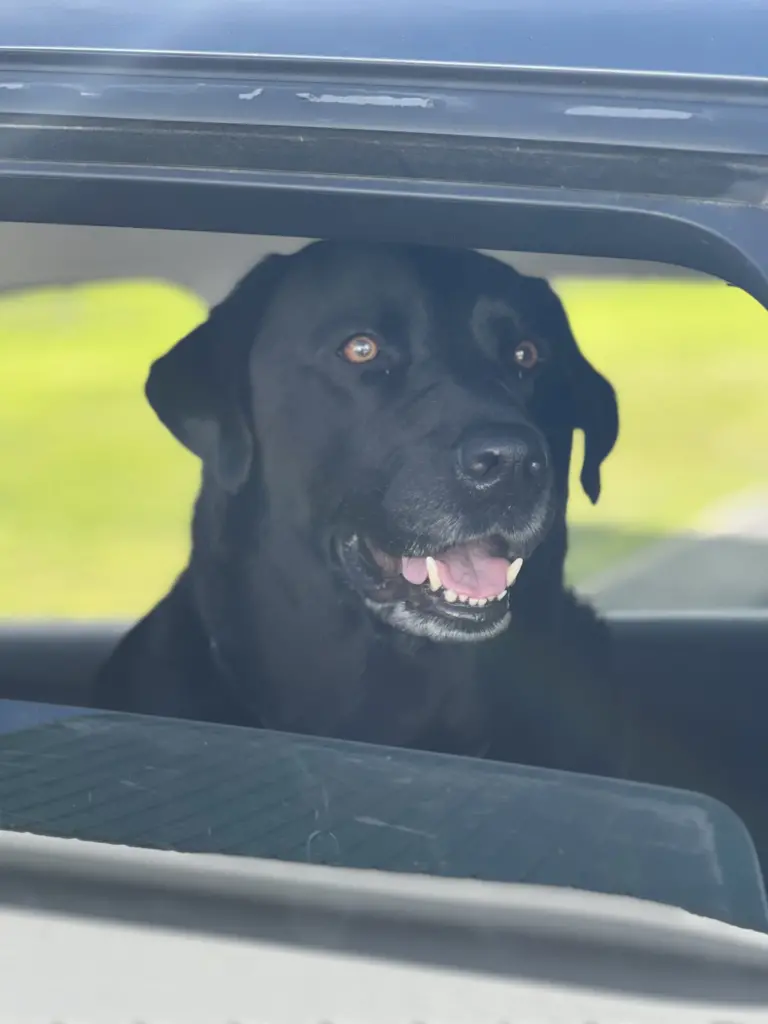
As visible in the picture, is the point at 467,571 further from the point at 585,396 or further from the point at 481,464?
the point at 585,396

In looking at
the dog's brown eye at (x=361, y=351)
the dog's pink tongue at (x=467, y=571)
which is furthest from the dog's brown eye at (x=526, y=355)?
the dog's pink tongue at (x=467, y=571)

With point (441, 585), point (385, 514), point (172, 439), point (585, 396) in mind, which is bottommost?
point (441, 585)

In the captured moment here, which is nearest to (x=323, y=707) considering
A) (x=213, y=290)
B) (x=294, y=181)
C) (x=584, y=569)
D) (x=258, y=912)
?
(x=584, y=569)

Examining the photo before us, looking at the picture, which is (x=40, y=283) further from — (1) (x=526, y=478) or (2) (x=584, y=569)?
(2) (x=584, y=569)

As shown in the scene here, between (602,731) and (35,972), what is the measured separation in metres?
1.21

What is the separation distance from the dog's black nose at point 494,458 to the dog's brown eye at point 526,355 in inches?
10.9

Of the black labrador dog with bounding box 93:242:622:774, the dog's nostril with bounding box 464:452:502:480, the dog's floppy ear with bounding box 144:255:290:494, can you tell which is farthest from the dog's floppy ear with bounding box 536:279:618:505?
the dog's floppy ear with bounding box 144:255:290:494

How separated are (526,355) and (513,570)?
379mm

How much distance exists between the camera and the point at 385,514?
203 cm

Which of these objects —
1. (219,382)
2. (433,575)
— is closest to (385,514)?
(433,575)

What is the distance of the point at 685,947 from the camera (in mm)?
1168

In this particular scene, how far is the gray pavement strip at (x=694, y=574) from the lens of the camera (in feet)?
7.77

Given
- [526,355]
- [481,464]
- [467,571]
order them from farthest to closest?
[526,355]
[467,571]
[481,464]

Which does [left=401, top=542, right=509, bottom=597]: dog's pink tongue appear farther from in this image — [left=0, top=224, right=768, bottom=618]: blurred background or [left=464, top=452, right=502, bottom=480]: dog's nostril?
[left=0, top=224, right=768, bottom=618]: blurred background
